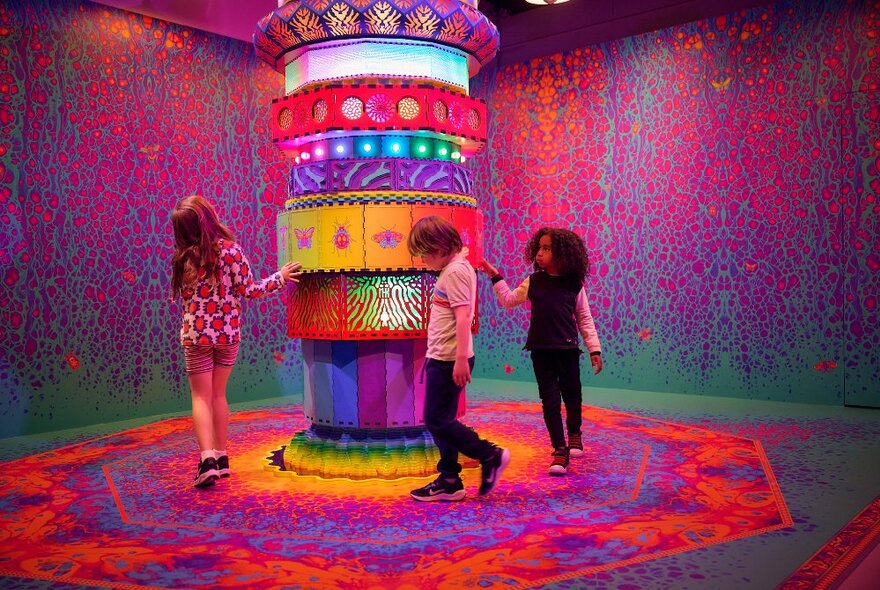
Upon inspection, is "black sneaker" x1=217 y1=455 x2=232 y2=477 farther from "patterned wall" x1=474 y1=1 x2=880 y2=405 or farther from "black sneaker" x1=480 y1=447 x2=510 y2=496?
"patterned wall" x1=474 y1=1 x2=880 y2=405

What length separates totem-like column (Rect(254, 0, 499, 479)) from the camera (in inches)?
145

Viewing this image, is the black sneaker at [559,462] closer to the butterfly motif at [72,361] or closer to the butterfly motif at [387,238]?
the butterfly motif at [387,238]

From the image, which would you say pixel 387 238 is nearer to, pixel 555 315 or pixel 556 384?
pixel 555 315

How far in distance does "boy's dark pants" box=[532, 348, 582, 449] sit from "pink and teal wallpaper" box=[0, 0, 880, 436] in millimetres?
2820

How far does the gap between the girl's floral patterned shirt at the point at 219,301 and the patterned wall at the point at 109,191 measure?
2139 mm

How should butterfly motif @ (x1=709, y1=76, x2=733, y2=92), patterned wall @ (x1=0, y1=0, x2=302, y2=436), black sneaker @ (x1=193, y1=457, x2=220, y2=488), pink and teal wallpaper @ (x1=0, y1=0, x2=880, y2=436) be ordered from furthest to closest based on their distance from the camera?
butterfly motif @ (x1=709, y1=76, x2=733, y2=92), pink and teal wallpaper @ (x1=0, y1=0, x2=880, y2=436), patterned wall @ (x1=0, y1=0, x2=302, y2=436), black sneaker @ (x1=193, y1=457, x2=220, y2=488)

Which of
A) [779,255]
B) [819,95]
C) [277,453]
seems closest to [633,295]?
[779,255]

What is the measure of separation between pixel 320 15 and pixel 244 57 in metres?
2.90

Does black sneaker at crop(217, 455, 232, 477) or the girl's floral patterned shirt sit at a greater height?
the girl's floral patterned shirt

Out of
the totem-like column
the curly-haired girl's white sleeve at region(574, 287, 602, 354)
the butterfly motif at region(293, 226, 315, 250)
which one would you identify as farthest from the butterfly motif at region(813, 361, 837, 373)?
the butterfly motif at region(293, 226, 315, 250)

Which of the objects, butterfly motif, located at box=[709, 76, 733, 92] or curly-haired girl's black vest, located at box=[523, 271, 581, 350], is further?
butterfly motif, located at box=[709, 76, 733, 92]

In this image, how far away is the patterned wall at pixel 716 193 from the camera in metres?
5.54

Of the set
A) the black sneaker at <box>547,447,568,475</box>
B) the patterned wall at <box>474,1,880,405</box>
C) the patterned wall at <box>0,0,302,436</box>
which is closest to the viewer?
the black sneaker at <box>547,447,568,475</box>

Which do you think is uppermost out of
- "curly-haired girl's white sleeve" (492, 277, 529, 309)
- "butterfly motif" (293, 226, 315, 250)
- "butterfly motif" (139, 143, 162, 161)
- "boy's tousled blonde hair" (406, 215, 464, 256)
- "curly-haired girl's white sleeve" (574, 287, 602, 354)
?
"butterfly motif" (139, 143, 162, 161)
